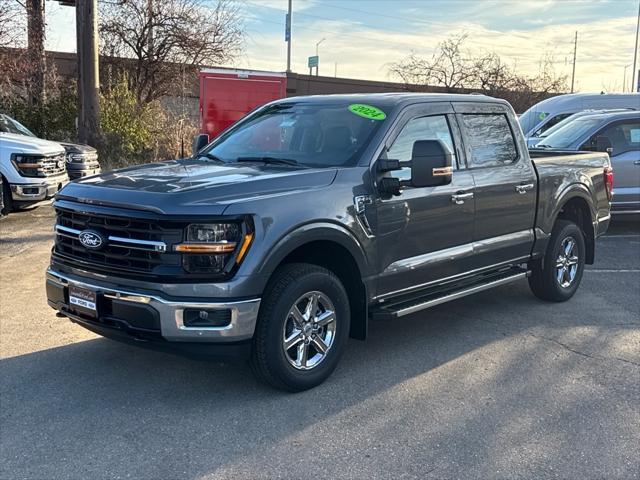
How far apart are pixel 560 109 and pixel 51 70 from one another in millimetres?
14682

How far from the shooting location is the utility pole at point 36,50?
60.0 ft

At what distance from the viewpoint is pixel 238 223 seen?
384 centimetres

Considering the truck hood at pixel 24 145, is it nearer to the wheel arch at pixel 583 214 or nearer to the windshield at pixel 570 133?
the wheel arch at pixel 583 214

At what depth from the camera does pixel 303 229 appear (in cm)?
411

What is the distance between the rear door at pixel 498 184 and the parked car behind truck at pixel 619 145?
4792 millimetres

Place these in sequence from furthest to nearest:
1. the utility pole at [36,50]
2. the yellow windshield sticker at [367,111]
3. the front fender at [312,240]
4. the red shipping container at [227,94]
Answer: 1. the utility pole at [36,50]
2. the red shipping container at [227,94]
3. the yellow windshield sticker at [367,111]
4. the front fender at [312,240]

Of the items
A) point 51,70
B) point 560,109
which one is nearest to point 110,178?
point 560,109

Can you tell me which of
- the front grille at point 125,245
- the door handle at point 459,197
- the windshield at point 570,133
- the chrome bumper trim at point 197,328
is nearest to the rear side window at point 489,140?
the door handle at point 459,197

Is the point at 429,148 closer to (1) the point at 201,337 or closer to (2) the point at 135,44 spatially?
(1) the point at 201,337

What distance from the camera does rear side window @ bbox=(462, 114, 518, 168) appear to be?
18.3ft

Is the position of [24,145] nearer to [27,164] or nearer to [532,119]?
[27,164]

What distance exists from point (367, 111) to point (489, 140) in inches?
54.5

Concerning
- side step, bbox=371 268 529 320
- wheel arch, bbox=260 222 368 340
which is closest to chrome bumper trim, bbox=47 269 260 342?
wheel arch, bbox=260 222 368 340

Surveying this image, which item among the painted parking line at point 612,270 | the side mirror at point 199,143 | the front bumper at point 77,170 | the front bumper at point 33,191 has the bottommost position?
the painted parking line at point 612,270
